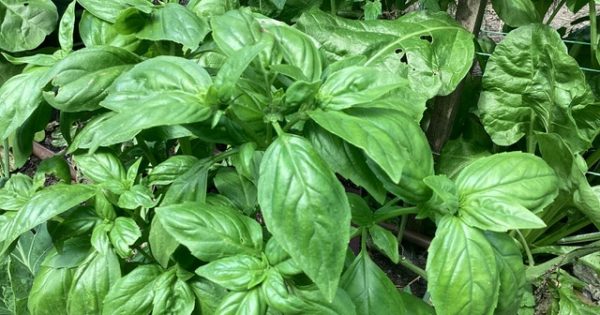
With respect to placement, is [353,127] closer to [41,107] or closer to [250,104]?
[250,104]

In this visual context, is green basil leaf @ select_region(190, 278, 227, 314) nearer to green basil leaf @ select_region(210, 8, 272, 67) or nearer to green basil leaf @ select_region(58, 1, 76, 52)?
green basil leaf @ select_region(210, 8, 272, 67)

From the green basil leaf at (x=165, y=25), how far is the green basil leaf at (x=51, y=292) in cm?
35

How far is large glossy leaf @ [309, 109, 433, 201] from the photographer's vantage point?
60cm

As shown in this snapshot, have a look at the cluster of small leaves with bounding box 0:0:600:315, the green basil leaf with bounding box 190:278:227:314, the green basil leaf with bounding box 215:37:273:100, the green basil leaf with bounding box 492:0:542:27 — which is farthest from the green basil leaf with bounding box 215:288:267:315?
the green basil leaf with bounding box 492:0:542:27

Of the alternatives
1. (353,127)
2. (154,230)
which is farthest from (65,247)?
(353,127)

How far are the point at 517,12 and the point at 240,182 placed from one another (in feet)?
2.21

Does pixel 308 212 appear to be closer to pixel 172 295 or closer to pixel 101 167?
pixel 172 295

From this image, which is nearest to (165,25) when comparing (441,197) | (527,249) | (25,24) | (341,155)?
(341,155)

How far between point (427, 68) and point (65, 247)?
2.23 feet

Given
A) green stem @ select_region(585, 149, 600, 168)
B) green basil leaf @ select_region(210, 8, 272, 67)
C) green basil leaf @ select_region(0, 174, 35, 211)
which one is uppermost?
green basil leaf @ select_region(210, 8, 272, 67)

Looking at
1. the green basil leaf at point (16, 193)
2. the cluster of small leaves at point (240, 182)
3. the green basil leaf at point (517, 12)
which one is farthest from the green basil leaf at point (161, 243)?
the green basil leaf at point (517, 12)

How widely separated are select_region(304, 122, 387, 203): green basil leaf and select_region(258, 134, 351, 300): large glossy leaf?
0.06m

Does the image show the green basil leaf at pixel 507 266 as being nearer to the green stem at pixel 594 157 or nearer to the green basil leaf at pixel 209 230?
the green basil leaf at pixel 209 230

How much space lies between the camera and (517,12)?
117cm
